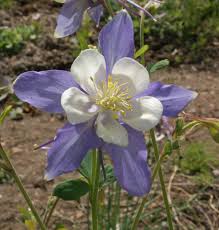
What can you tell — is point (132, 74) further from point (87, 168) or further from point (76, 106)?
point (87, 168)

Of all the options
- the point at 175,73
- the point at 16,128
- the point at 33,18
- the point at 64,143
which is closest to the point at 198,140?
the point at 175,73

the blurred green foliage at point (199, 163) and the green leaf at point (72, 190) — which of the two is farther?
the blurred green foliage at point (199, 163)

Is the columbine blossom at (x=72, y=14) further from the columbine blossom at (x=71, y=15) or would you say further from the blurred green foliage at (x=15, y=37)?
the blurred green foliage at (x=15, y=37)

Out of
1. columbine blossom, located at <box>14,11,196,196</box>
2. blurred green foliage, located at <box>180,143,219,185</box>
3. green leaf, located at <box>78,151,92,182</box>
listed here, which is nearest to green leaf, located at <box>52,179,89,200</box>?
green leaf, located at <box>78,151,92,182</box>

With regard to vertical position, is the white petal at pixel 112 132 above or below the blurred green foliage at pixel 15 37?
above

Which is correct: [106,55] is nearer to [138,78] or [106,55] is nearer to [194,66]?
[138,78]

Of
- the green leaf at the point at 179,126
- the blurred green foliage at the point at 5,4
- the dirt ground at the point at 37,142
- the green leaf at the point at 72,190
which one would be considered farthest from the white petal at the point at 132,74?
the blurred green foliage at the point at 5,4

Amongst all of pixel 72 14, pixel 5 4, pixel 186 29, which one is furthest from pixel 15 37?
pixel 72 14

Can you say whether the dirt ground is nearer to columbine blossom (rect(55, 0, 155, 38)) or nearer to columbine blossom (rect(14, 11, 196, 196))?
columbine blossom (rect(55, 0, 155, 38))
